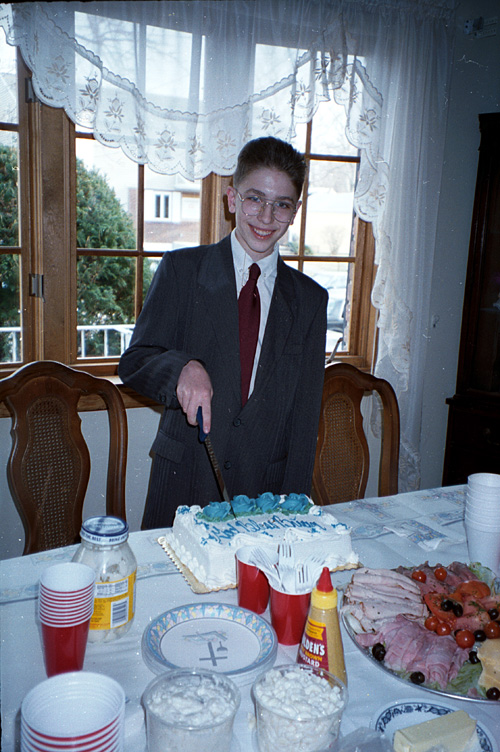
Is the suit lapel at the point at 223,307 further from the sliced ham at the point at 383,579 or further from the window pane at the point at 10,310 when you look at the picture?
the window pane at the point at 10,310

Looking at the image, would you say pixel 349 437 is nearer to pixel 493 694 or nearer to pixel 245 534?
pixel 245 534

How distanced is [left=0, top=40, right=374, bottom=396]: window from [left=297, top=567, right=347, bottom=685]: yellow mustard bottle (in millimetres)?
1842

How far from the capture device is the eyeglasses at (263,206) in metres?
1.65

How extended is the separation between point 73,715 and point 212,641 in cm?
37

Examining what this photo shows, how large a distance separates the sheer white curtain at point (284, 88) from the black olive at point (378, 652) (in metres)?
1.90

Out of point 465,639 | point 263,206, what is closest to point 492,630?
point 465,639

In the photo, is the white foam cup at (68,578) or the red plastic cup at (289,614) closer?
the white foam cup at (68,578)

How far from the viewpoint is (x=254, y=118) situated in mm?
2502

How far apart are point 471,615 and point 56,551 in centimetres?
79

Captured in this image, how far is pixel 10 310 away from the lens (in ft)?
7.93

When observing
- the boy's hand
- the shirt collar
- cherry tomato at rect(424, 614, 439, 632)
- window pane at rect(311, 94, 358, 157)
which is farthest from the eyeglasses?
window pane at rect(311, 94, 358, 157)

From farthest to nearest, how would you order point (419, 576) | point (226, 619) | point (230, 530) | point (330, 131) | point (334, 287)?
point (334, 287) → point (330, 131) → point (230, 530) → point (419, 576) → point (226, 619)

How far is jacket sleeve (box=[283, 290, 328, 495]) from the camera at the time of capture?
1806mm

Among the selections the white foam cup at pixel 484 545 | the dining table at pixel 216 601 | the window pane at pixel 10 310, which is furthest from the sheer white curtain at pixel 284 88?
the white foam cup at pixel 484 545
